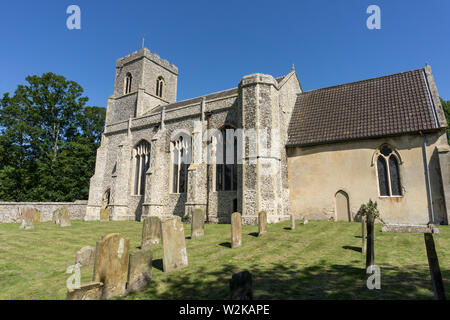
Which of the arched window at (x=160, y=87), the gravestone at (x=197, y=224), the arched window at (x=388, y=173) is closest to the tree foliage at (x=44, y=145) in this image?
the arched window at (x=160, y=87)

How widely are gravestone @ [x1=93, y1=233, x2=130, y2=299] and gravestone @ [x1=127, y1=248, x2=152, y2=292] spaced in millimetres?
110

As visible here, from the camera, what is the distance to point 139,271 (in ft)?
16.6

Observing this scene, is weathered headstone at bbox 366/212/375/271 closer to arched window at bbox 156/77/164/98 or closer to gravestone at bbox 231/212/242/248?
gravestone at bbox 231/212/242/248

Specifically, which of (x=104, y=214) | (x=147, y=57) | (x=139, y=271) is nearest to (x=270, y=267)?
(x=139, y=271)

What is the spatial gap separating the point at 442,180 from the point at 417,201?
146 cm

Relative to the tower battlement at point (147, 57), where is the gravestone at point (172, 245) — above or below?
below

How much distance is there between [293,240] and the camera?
30.8ft

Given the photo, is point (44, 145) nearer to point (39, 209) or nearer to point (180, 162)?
point (39, 209)

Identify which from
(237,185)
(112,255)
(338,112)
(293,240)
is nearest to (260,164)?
(237,185)

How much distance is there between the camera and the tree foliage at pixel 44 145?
86.5 feet

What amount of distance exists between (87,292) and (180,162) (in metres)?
15.5

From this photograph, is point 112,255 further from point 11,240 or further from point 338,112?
point 338,112

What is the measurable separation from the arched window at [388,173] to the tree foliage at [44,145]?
2829 centimetres

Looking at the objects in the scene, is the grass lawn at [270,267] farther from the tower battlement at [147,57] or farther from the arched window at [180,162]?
the tower battlement at [147,57]
